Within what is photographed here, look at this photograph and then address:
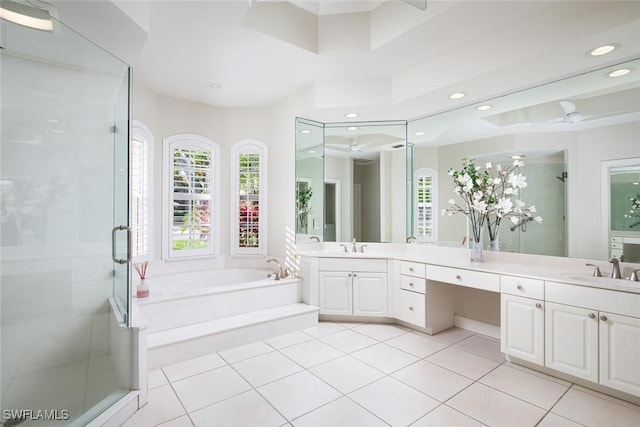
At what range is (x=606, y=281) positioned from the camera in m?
2.40

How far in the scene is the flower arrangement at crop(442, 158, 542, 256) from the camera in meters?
3.13

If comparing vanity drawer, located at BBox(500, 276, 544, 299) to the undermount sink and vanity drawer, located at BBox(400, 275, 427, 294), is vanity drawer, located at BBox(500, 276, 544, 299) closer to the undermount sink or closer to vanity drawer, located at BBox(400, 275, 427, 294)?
the undermount sink

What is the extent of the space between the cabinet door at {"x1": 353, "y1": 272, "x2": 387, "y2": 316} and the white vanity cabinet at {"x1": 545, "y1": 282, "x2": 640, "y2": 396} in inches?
62.1

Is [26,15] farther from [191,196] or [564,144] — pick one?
[564,144]

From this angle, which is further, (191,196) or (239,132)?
(239,132)

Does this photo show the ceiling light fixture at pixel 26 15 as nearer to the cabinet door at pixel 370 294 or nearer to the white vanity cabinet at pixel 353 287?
the white vanity cabinet at pixel 353 287

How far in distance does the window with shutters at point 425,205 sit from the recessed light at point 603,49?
1782 millimetres

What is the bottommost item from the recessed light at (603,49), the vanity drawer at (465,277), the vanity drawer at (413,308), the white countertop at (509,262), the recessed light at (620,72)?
the vanity drawer at (413,308)

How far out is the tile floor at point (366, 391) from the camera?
2.01m

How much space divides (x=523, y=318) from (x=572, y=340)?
332mm

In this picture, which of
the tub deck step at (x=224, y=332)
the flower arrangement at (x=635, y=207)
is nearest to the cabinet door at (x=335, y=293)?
the tub deck step at (x=224, y=332)

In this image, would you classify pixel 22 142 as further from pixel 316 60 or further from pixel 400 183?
pixel 400 183

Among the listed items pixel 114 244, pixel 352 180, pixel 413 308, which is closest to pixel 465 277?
pixel 413 308

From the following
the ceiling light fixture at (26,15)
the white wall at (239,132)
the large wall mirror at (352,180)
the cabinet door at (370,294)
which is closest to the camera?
the ceiling light fixture at (26,15)
